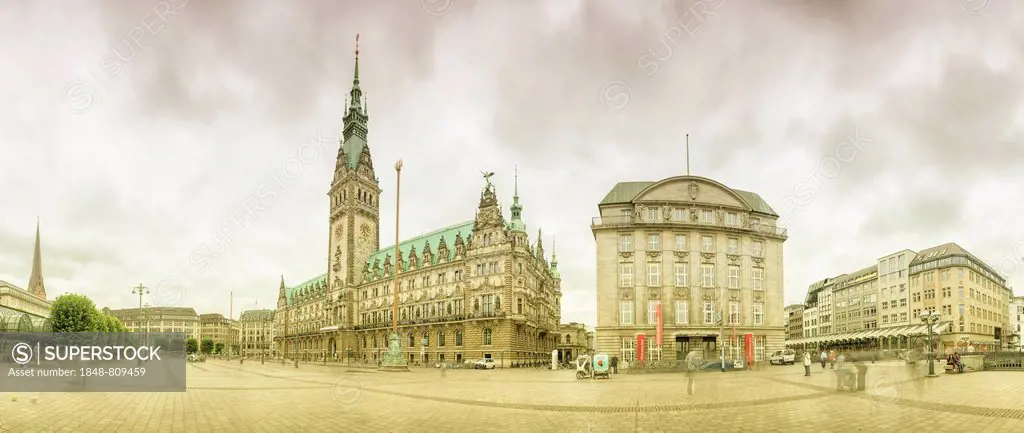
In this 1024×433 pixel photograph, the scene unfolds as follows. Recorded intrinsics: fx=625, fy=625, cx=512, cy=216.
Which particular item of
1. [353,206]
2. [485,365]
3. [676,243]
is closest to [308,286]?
[353,206]

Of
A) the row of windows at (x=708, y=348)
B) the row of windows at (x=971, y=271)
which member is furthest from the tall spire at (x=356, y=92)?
the row of windows at (x=971, y=271)

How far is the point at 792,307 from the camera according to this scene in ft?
632

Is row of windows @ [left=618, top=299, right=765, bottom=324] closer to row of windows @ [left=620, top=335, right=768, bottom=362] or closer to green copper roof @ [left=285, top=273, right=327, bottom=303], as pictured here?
row of windows @ [left=620, top=335, right=768, bottom=362]

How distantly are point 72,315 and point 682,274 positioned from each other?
248 feet

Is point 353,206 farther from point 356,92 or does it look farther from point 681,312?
point 681,312

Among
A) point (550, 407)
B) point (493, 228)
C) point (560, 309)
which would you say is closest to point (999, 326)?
point (560, 309)

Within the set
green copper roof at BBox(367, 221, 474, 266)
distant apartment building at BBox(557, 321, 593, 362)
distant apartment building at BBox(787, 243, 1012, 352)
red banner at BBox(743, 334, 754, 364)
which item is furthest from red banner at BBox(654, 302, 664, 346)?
distant apartment building at BBox(557, 321, 593, 362)

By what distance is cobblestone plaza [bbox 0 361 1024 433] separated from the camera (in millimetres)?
16625

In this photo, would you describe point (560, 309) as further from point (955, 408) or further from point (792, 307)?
point (955, 408)

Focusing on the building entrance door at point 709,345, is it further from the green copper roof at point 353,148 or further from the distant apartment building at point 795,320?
the distant apartment building at point 795,320

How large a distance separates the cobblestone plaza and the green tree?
64911 millimetres

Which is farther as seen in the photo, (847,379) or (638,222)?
(638,222)

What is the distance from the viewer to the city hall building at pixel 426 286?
273ft

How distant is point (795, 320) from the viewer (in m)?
189
